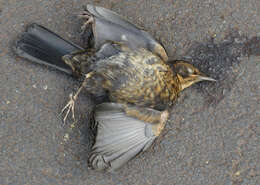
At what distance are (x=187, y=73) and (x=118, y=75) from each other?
725 millimetres

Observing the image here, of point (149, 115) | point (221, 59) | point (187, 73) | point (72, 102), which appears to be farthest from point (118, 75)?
point (221, 59)

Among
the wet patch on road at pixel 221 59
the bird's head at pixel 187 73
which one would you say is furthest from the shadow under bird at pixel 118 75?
the wet patch on road at pixel 221 59

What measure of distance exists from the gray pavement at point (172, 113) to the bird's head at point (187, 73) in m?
0.20

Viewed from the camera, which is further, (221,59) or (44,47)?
(221,59)

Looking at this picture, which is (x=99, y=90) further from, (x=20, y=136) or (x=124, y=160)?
(x=20, y=136)

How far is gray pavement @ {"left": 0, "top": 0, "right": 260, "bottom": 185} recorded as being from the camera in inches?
140

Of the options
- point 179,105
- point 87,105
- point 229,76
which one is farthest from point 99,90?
point 229,76

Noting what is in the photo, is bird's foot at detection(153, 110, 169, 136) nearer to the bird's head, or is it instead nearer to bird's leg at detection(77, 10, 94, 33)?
the bird's head

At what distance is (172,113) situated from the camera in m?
3.60

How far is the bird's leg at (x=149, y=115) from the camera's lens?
123 inches

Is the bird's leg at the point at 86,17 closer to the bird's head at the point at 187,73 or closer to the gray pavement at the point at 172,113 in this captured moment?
the gray pavement at the point at 172,113

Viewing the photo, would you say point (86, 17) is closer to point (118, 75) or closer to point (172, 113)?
point (118, 75)

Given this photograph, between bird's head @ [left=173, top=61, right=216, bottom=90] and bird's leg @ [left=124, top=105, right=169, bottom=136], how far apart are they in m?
0.46

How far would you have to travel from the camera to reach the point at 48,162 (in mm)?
3549
